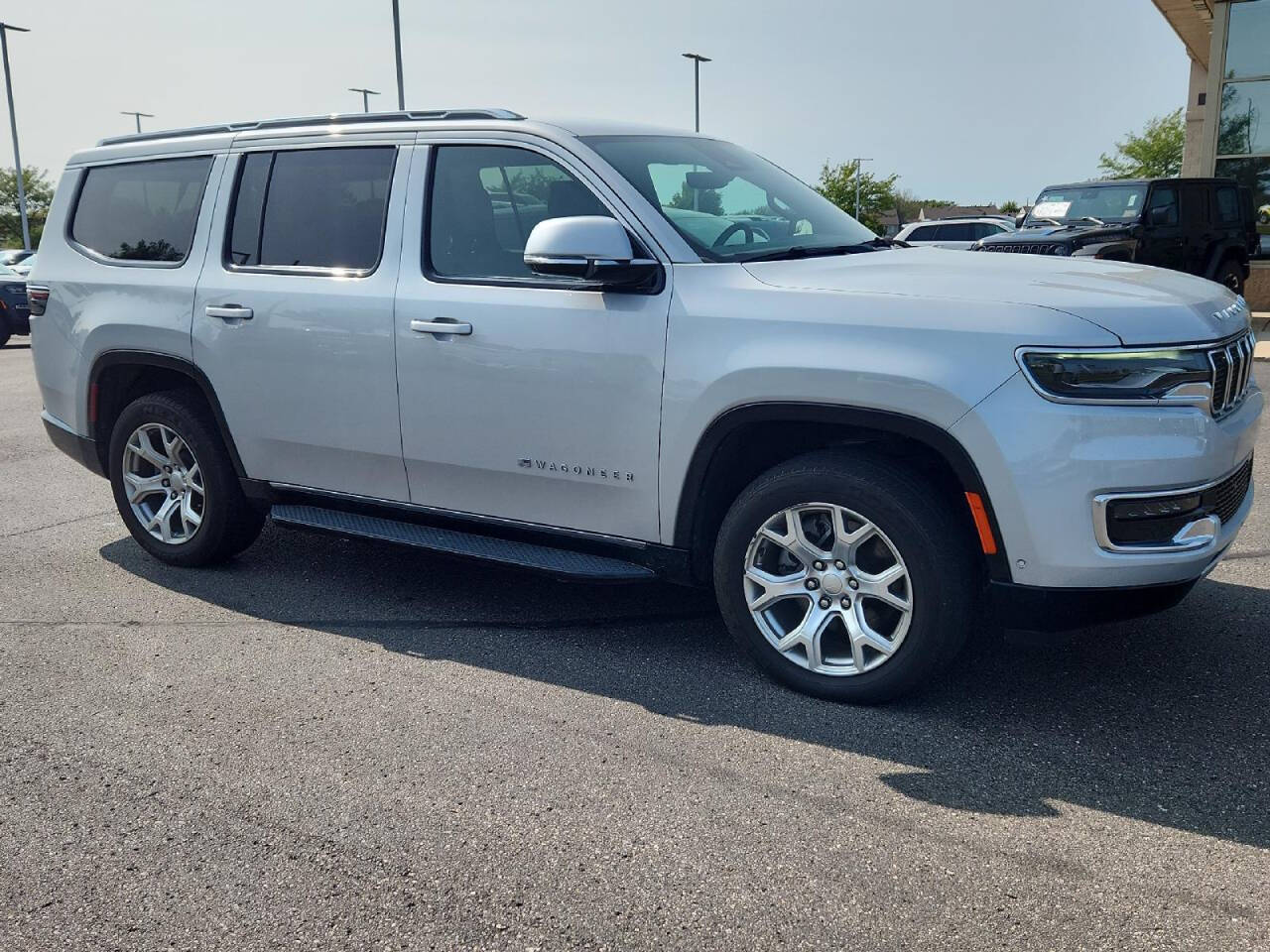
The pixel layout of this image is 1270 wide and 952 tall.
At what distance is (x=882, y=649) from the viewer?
376cm

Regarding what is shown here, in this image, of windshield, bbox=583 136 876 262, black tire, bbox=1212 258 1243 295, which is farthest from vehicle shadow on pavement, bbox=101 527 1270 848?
black tire, bbox=1212 258 1243 295

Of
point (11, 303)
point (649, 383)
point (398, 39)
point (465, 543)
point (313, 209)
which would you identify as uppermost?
point (398, 39)

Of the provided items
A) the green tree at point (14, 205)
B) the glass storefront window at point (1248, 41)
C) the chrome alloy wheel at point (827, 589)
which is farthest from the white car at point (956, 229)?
the green tree at point (14, 205)

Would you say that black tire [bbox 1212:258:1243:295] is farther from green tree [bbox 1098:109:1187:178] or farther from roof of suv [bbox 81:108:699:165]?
Answer: green tree [bbox 1098:109:1187:178]

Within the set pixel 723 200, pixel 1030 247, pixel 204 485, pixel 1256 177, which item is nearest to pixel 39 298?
pixel 204 485

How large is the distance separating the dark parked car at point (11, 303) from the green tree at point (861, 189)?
71753mm

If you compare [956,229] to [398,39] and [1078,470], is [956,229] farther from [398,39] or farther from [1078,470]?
[1078,470]

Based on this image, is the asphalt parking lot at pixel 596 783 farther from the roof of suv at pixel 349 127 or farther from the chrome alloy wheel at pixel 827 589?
the roof of suv at pixel 349 127

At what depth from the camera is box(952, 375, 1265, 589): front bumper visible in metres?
3.33

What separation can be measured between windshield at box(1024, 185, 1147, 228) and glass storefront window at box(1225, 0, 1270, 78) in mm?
6253

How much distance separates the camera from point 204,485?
5355 mm

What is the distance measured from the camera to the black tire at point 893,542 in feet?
11.8

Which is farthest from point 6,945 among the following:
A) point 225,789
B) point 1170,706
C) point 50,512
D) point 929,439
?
point 50,512

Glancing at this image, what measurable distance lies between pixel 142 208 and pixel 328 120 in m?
1.13
